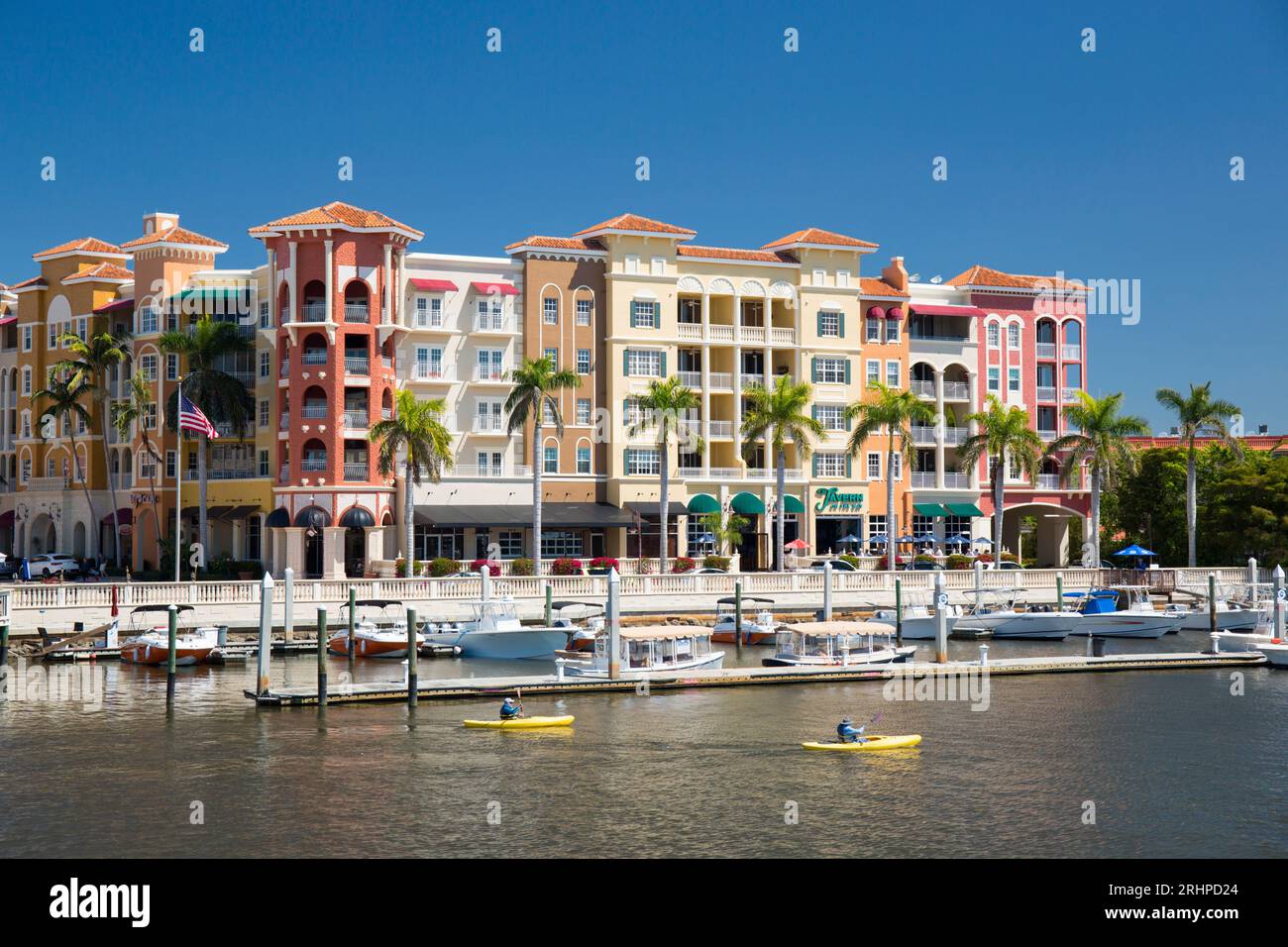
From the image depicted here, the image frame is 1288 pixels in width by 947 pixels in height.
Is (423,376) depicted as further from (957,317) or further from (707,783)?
(707,783)

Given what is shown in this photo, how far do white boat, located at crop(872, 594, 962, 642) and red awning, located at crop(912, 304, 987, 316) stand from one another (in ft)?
105

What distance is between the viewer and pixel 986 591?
247ft

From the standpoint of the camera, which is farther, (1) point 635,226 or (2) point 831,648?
(1) point 635,226

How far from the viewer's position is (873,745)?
39281 millimetres

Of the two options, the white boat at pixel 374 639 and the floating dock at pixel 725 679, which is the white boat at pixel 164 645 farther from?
the floating dock at pixel 725 679

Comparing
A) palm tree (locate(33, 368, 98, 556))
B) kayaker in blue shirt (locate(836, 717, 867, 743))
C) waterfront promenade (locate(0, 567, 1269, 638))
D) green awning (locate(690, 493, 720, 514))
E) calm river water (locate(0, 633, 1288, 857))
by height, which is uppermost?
palm tree (locate(33, 368, 98, 556))

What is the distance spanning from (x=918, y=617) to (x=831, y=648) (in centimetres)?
1723

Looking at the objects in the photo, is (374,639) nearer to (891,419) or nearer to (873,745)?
(873,745)

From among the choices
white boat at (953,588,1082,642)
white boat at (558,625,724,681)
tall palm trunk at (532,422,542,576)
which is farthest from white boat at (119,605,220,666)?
white boat at (953,588,1082,642)

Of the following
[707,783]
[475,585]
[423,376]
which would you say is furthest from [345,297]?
[707,783]

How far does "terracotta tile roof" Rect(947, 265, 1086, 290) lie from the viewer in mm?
104125

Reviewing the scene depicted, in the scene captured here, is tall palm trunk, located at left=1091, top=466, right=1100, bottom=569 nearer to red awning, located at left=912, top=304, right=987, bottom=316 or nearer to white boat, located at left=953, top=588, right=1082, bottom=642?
red awning, located at left=912, top=304, right=987, bottom=316

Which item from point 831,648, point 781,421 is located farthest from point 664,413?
point 831,648
